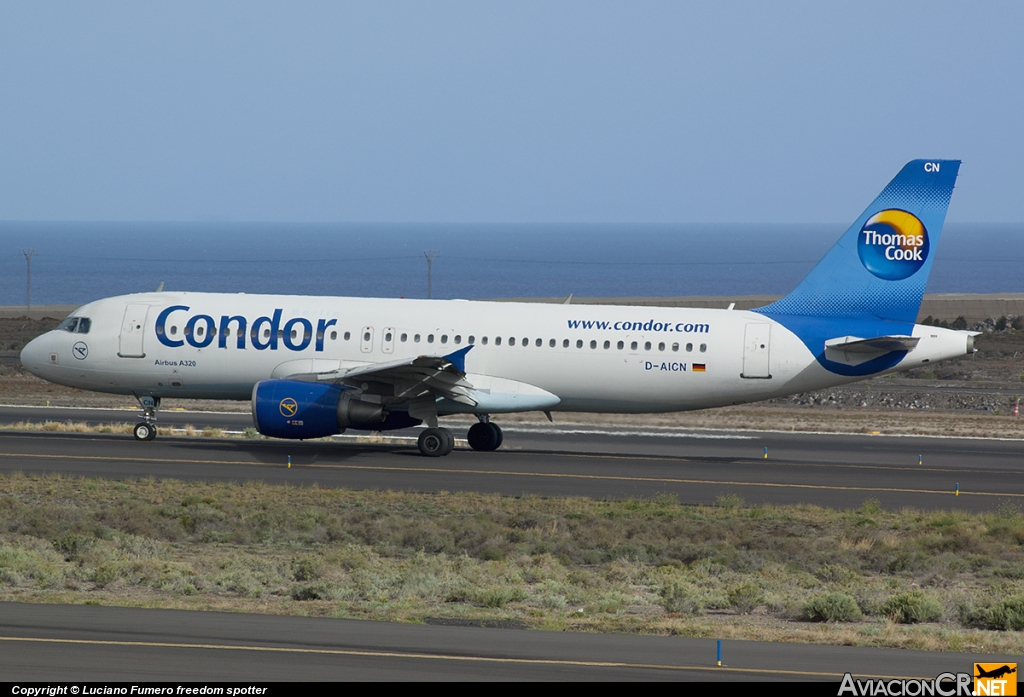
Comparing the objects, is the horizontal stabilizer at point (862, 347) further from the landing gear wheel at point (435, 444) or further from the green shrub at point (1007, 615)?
the green shrub at point (1007, 615)

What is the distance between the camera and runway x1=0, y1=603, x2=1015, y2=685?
39.4 ft

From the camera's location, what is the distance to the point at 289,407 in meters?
29.6

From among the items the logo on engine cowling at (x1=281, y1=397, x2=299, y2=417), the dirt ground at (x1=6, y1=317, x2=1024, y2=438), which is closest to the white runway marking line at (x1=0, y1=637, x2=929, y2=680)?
the logo on engine cowling at (x1=281, y1=397, x2=299, y2=417)

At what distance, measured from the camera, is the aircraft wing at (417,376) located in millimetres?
29422

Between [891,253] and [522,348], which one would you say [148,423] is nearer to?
[522,348]

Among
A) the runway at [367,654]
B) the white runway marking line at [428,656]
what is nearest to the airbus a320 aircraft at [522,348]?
the runway at [367,654]

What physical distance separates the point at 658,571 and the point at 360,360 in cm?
1357

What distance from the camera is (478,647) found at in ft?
44.0

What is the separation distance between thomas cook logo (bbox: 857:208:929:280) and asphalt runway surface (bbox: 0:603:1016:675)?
18173 millimetres

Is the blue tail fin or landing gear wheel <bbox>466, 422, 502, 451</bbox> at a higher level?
the blue tail fin

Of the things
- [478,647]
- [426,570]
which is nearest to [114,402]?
[426,570]

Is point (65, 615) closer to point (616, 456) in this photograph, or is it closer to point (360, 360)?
point (360, 360)

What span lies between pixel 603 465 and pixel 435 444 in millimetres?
4294

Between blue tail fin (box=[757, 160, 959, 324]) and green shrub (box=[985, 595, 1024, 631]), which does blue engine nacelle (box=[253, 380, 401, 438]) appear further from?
green shrub (box=[985, 595, 1024, 631])
